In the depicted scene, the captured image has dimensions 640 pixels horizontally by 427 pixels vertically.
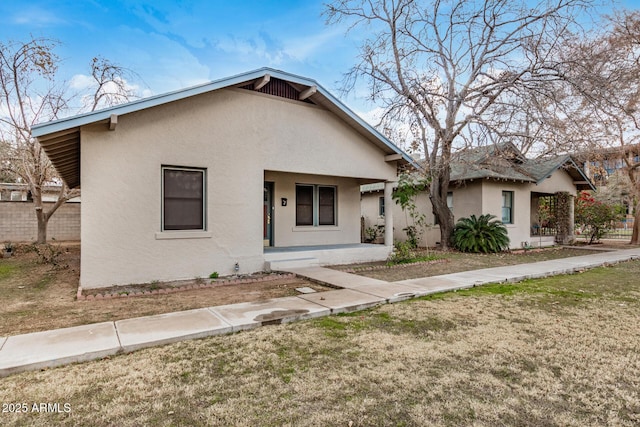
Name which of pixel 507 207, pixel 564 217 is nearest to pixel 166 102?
pixel 507 207

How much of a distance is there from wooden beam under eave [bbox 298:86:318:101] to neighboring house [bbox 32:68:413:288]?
27 mm

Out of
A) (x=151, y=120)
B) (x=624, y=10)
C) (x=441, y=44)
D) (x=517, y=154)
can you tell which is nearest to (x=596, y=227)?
(x=517, y=154)

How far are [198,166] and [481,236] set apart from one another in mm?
11410

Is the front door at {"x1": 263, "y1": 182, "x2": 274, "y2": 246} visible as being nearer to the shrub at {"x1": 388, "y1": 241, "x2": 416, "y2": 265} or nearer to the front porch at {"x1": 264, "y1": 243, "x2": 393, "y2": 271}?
the front porch at {"x1": 264, "y1": 243, "x2": 393, "y2": 271}

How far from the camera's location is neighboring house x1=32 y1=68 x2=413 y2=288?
736cm

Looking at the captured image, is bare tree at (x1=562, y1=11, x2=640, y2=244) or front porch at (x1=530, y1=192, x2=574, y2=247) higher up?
bare tree at (x1=562, y1=11, x2=640, y2=244)

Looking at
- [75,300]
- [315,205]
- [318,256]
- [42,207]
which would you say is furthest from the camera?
[42,207]

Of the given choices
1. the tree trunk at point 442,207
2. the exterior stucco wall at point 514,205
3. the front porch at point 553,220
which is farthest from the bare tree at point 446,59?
the front porch at point 553,220

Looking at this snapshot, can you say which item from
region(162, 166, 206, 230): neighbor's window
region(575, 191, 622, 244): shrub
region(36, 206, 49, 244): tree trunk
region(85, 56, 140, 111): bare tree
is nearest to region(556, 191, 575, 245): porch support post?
region(575, 191, 622, 244): shrub

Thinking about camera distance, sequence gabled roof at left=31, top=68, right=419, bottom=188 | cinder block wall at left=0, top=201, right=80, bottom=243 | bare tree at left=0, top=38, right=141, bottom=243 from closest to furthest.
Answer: gabled roof at left=31, top=68, right=419, bottom=188
bare tree at left=0, top=38, right=141, bottom=243
cinder block wall at left=0, top=201, right=80, bottom=243

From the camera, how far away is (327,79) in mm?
15320

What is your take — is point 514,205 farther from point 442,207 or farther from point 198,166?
point 198,166

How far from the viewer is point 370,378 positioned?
3.45m

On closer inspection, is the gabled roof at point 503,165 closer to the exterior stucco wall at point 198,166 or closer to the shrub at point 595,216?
the shrub at point 595,216
